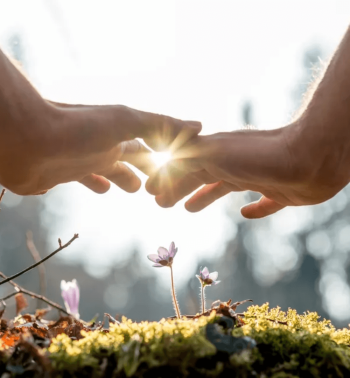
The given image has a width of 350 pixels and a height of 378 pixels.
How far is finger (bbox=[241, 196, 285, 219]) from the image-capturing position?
2086mm

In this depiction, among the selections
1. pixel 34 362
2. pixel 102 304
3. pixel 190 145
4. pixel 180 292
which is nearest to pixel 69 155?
pixel 190 145

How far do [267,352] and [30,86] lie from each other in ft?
3.51

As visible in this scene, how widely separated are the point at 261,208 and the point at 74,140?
1040 mm

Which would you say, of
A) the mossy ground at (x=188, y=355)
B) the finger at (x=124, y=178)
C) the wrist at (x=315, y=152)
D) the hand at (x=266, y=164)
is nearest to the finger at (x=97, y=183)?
the finger at (x=124, y=178)

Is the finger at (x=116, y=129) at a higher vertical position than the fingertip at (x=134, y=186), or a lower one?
lower

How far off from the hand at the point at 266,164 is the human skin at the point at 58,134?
122mm

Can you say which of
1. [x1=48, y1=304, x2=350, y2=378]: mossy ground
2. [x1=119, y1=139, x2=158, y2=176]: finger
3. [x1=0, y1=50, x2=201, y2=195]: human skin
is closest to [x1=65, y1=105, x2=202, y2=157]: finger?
[x1=0, y1=50, x2=201, y2=195]: human skin

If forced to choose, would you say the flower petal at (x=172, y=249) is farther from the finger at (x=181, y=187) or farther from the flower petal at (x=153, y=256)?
the finger at (x=181, y=187)

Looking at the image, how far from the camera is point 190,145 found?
5.79 ft

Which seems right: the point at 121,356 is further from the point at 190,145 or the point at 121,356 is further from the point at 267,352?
the point at 190,145

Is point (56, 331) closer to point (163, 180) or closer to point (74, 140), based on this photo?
point (74, 140)

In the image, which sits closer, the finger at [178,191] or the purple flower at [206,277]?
the purple flower at [206,277]

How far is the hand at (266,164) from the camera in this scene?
160cm

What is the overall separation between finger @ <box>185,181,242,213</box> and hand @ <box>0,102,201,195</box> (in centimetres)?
46
